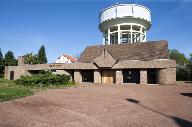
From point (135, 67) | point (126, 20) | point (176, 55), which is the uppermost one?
point (126, 20)

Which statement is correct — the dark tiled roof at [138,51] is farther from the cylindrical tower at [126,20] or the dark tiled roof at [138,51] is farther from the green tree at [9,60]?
the green tree at [9,60]

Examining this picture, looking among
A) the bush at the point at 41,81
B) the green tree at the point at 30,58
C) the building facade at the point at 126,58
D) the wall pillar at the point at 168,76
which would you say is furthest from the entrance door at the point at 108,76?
the green tree at the point at 30,58

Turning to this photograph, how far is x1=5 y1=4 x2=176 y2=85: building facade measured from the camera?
3234cm

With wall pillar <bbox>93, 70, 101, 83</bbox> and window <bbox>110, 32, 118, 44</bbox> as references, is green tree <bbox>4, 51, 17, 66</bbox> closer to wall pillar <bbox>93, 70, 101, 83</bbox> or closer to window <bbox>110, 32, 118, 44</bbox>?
window <bbox>110, 32, 118, 44</bbox>

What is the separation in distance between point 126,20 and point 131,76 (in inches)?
386

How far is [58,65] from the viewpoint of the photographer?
137ft

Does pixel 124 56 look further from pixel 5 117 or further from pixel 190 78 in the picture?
pixel 5 117

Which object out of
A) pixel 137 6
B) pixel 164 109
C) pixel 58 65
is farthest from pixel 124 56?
pixel 164 109

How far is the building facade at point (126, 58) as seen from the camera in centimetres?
3234

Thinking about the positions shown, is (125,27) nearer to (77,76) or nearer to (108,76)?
(108,76)

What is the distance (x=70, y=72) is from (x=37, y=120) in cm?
3110

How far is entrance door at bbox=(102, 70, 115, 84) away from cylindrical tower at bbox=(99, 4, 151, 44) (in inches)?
281

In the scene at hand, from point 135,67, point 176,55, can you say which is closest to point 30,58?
point 135,67

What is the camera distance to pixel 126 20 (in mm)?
37875
